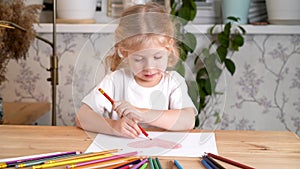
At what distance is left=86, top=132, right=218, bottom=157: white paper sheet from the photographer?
0.95 meters

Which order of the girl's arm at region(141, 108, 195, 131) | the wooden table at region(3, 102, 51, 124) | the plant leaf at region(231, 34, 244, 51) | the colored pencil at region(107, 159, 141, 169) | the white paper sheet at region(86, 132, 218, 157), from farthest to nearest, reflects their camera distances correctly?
the plant leaf at region(231, 34, 244, 51)
the wooden table at region(3, 102, 51, 124)
the girl's arm at region(141, 108, 195, 131)
the white paper sheet at region(86, 132, 218, 157)
the colored pencil at region(107, 159, 141, 169)

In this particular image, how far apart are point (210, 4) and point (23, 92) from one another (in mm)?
996

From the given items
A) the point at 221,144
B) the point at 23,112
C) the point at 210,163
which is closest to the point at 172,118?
the point at 221,144

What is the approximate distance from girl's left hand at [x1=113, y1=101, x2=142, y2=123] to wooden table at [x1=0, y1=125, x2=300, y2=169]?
95 mm

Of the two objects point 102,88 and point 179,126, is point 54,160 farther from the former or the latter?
point 179,126

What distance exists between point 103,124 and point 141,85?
14 cm

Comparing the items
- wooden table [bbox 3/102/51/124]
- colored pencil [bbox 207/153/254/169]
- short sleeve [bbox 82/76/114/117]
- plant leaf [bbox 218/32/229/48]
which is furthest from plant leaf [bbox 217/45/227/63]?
colored pencil [bbox 207/153/254/169]

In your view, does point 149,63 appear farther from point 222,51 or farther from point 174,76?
point 222,51

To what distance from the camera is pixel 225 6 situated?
2082mm

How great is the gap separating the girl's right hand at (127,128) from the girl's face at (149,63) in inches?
4.0

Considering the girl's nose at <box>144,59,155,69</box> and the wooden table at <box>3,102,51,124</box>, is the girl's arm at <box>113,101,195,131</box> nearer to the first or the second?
the girl's nose at <box>144,59,155,69</box>

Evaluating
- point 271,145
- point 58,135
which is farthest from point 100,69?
point 271,145

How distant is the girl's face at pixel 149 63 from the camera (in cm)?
96

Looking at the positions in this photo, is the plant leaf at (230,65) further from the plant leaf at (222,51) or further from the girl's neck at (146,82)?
the girl's neck at (146,82)
